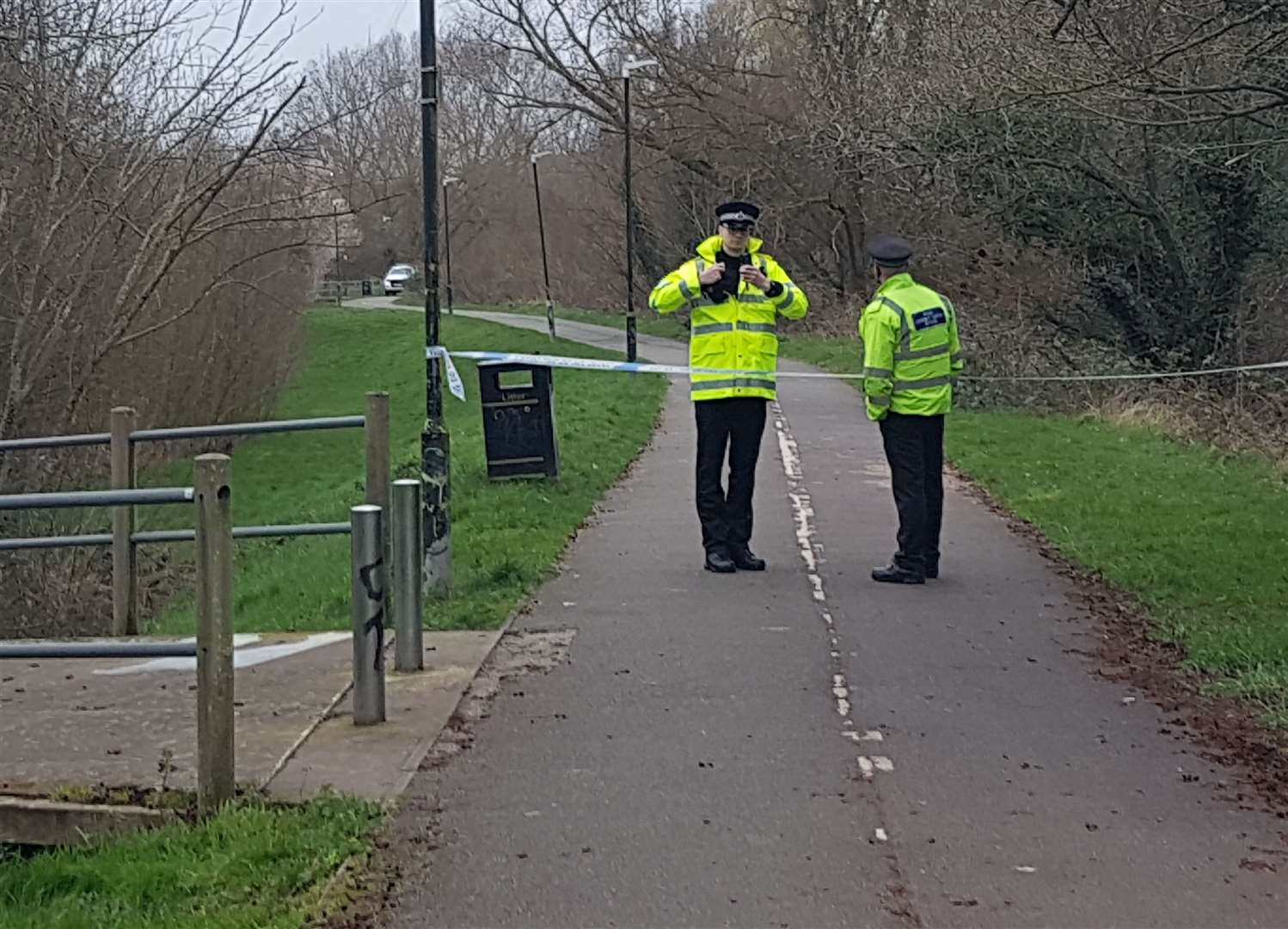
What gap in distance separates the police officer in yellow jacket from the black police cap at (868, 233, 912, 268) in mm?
521

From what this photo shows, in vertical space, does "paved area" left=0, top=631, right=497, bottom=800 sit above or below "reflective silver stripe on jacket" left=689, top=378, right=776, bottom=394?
below

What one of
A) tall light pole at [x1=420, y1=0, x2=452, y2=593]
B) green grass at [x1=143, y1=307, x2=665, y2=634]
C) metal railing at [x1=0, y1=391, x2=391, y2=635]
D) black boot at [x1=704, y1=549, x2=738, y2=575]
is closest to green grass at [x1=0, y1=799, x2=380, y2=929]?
metal railing at [x1=0, y1=391, x2=391, y2=635]

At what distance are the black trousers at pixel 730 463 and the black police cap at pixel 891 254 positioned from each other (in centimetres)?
106

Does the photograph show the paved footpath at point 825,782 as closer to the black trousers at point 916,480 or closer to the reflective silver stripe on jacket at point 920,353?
the black trousers at point 916,480

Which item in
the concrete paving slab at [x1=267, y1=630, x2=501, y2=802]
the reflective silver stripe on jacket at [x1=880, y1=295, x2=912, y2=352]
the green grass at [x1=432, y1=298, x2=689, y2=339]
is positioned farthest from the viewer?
the green grass at [x1=432, y1=298, x2=689, y2=339]

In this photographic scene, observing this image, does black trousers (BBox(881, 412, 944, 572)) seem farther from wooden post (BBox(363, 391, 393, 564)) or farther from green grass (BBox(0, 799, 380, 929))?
green grass (BBox(0, 799, 380, 929))

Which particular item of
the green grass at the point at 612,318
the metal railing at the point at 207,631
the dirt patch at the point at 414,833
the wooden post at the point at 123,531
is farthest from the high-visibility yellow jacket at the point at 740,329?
the green grass at the point at 612,318

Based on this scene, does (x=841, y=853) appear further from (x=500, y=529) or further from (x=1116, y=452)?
(x=1116, y=452)

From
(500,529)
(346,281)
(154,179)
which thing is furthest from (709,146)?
(346,281)

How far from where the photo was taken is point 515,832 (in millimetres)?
5141

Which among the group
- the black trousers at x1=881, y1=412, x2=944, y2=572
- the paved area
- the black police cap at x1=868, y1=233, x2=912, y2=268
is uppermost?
→ the black police cap at x1=868, y1=233, x2=912, y2=268

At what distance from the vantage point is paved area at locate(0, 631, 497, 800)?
5.79m

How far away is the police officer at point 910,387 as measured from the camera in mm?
9312

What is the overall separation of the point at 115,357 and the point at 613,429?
18.5ft
